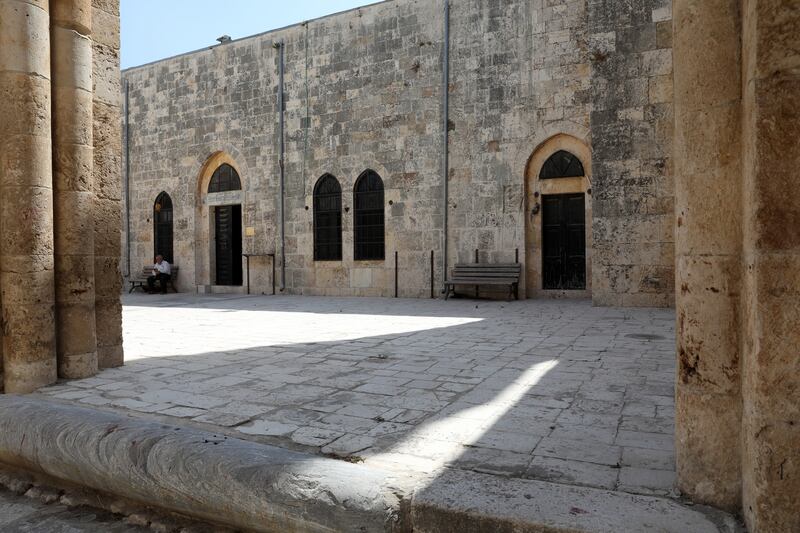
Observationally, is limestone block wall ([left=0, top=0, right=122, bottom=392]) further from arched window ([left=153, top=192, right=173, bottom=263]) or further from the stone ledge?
arched window ([left=153, top=192, right=173, bottom=263])

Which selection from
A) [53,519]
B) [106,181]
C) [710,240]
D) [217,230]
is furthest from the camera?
[217,230]

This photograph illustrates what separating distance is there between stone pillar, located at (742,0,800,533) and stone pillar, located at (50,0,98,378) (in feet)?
14.4

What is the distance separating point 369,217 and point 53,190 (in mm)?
9096

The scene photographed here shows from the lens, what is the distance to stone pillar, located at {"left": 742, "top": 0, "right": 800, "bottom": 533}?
165 cm

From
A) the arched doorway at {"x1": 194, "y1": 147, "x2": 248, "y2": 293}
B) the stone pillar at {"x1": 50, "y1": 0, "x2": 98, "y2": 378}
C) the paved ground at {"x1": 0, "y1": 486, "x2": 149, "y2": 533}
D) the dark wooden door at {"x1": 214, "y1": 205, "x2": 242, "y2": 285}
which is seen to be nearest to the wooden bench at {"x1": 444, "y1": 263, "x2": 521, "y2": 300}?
the arched doorway at {"x1": 194, "y1": 147, "x2": 248, "y2": 293}

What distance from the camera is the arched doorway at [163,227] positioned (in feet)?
52.9

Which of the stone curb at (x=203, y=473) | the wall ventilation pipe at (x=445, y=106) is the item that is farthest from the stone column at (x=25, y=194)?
the wall ventilation pipe at (x=445, y=106)

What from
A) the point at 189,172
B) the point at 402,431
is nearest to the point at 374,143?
the point at 189,172

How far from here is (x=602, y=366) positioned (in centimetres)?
458

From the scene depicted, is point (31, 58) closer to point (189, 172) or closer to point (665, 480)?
point (665, 480)

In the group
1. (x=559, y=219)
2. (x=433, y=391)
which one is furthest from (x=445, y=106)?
(x=433, y=391)

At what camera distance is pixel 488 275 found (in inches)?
444

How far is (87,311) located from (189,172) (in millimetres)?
12157

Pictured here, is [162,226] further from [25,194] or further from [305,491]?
[305,491]
